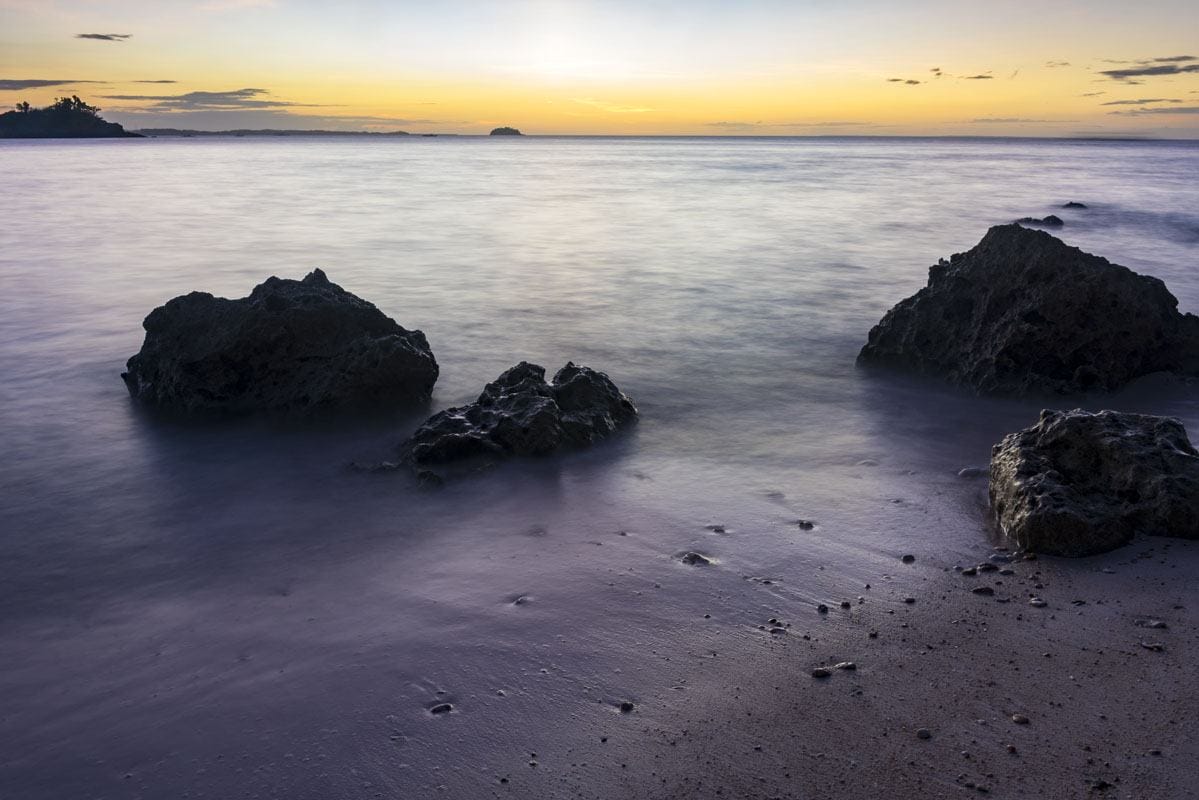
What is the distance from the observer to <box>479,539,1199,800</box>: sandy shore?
3.12 metres

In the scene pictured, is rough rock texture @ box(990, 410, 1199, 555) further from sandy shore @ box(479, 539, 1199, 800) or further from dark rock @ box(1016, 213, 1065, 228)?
dark rock @ box(1016, 213, 1065, 228)

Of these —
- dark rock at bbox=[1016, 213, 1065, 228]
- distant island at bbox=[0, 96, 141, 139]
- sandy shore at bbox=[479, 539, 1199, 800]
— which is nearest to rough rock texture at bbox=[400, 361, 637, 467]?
sandy shore at bbox=[479, 539, 1199, 800]

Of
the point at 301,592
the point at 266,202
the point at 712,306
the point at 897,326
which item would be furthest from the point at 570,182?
the point at 301,592

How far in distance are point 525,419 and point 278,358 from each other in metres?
2.47

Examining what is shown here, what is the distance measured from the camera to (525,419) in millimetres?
6441

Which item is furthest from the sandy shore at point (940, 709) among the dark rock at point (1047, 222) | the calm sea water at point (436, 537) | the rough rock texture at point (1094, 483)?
A: the dark rock at point (1047, 222)

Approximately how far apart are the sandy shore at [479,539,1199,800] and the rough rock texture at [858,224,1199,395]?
3.59 metres

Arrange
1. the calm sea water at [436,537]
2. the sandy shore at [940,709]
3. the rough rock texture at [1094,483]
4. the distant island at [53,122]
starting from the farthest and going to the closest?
1. the distant island at [53,122]
2. the rough rock texture at [1094,483]
3. the calm sea water at [436,537]
4. the sandy shore at [940,709]

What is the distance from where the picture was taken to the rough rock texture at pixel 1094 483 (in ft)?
15.7

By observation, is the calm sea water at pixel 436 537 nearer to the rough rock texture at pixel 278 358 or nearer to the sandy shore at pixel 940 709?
the sandy shore at pixel 940 709

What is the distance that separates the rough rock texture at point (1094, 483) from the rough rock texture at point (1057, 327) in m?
2.41

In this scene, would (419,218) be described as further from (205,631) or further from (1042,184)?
(1042,184)

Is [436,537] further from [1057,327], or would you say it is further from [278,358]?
[1057,327]

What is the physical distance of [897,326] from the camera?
873 cm
